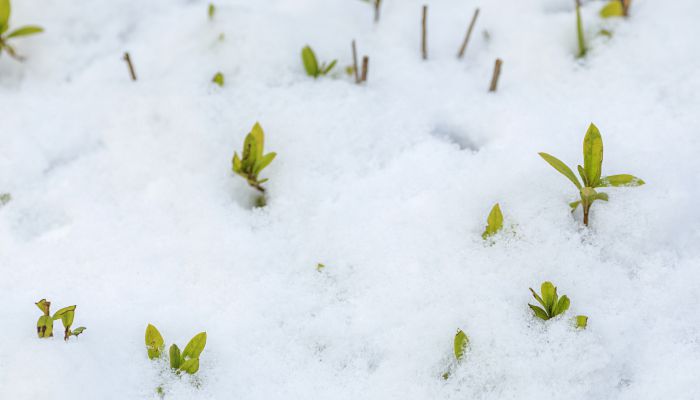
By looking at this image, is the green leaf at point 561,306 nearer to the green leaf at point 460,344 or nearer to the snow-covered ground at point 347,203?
the snow-covered ground at point 347,203

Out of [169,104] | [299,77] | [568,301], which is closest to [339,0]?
[299,77]

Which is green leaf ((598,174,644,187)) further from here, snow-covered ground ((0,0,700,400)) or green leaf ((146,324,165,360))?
green leaf ((146,324,165,360))

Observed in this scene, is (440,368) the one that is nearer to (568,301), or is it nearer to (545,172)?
(568,301)

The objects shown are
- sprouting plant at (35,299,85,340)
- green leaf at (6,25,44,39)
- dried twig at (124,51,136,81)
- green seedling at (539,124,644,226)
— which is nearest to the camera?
sprouting plant at (35,299,85,340)

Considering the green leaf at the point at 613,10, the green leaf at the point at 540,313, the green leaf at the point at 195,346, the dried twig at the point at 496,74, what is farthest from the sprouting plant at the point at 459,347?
the green leaf at the point at 613,10

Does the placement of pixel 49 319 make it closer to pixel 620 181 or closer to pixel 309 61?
pixel 309 61

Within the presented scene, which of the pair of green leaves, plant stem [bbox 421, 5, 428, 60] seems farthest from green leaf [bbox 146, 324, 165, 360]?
plant stem [bbox 421, 5, 428, 60]

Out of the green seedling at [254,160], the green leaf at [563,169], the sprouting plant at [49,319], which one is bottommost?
the sprouting plant at [49,319]
